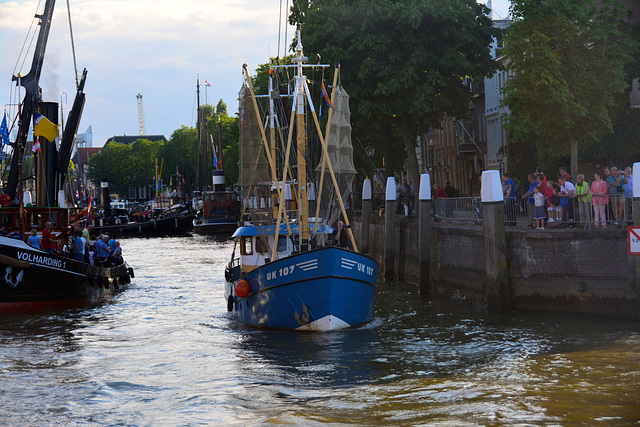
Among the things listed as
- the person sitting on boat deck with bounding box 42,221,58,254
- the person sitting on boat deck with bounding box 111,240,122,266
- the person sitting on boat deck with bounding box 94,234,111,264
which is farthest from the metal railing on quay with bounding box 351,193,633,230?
the person sitting on boat deck with bounding box 111,240,122,266

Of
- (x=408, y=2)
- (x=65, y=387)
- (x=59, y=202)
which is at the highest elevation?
(x=408, y=2)

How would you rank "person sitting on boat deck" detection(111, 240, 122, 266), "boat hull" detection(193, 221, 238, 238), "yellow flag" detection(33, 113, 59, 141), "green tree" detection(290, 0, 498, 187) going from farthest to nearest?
"boat hull" detection(193, 221, 238, 238) < "green tree" detection(290, 0, 498, 187) < "person sitting on boat deck" detection(111, 240, 122, 266) < "yellow flag" detection(33, 113, 59, 141)

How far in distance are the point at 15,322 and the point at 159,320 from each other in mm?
4376

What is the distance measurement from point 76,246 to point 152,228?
53.1 metres

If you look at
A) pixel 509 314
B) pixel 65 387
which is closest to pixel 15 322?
pixel 65 387

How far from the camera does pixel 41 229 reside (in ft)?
112

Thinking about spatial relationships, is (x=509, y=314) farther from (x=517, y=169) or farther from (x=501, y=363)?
(x=517, y=169)

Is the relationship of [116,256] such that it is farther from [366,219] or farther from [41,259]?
[366,219]

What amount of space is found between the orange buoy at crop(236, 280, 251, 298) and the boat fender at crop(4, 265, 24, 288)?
9010 millimetres

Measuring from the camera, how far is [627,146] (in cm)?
4322

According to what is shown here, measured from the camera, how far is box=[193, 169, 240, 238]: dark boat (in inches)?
3253

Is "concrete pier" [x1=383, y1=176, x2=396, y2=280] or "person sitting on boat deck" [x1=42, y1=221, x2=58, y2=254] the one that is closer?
"person sitting on boat deck" [x1=42, y1=221, x2=58, y2=254]

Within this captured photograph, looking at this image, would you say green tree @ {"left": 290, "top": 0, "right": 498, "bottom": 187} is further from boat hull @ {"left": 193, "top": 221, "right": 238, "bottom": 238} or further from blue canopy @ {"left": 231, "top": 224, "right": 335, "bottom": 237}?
boat hull @ {"left": 193, "top": 221, "right": 238, "bottom": 238}

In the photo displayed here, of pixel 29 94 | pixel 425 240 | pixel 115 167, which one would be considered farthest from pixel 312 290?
pixel 115 167
